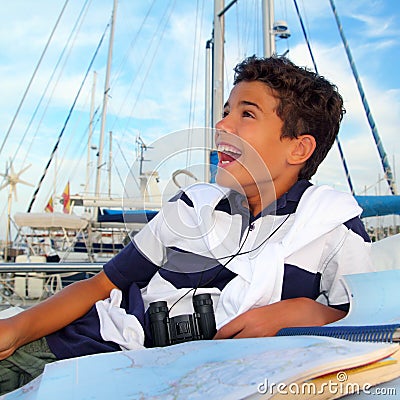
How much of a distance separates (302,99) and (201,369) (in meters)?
1.00

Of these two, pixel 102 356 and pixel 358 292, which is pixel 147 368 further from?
pixel 358 292

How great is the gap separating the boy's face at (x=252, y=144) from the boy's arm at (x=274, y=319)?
39 cm

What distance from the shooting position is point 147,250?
54.1 inches

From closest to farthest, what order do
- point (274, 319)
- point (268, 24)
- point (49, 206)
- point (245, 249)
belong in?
point (274, 319), point (245, 249), point (268, 24), point (49, 206)

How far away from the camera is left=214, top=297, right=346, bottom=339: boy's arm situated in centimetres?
101

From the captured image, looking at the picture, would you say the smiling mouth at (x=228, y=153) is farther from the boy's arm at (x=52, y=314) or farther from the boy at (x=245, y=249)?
the boy's arm at (x=52, y=314)

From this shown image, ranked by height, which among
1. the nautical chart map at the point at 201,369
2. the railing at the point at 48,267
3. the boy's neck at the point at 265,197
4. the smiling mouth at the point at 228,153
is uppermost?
the smiling mouth at the point at 228,153

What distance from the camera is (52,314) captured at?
127cm

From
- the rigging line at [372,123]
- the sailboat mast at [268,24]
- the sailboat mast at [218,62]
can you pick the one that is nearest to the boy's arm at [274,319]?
the sailboat mast at [218,62]

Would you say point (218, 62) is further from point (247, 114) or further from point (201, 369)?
point (201, 369)

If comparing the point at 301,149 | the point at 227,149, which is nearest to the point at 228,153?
the point at 227,149

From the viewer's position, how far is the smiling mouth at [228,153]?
1277 mm

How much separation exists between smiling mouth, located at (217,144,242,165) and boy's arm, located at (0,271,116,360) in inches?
20.6

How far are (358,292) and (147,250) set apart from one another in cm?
65
